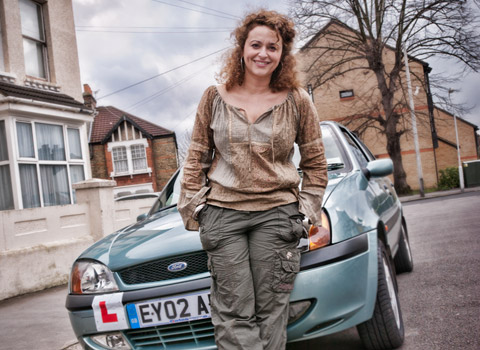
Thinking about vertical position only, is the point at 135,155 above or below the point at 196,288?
above

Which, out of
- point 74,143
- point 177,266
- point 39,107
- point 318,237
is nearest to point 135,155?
point 74,143

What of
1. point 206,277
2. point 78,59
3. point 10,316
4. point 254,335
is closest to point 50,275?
point 10,316

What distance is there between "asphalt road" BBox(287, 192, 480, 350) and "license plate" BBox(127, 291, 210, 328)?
1.12 m

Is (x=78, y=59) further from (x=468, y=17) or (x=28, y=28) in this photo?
(x=468, y=17)

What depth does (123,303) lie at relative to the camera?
267cm

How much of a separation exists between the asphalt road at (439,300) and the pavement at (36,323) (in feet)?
7.36

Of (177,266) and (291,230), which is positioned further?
(177,266)

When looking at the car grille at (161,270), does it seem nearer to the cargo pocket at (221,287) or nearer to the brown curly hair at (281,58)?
the cargo pocket at (221,287)

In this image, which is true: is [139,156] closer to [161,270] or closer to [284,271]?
[161,270]

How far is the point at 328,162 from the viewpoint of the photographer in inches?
148

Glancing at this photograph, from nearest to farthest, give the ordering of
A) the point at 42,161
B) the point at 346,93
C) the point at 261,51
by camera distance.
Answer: the point at 261,51
the point at 42,161
the point at 346,93

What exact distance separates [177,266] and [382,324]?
125 cm

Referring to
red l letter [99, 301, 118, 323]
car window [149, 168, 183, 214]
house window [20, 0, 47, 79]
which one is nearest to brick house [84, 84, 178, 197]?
house window [20, 0, 47, 79]

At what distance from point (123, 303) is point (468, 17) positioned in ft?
82.1
